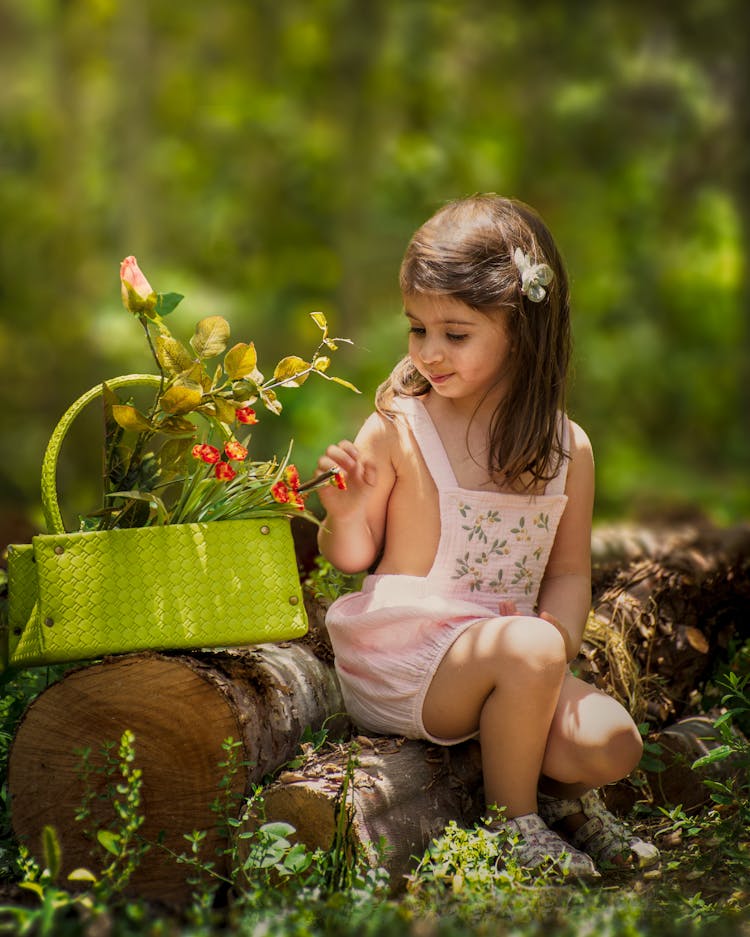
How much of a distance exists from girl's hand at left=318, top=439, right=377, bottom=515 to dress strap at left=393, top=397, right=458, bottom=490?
135 millimetres

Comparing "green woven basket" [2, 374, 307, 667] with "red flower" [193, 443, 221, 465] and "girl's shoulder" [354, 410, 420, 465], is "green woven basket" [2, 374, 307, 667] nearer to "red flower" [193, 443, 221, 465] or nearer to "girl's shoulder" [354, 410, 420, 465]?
"red flower" [193, 443, 221, 465]

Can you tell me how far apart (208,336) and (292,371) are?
0.74 feet

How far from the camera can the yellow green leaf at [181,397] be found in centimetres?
235

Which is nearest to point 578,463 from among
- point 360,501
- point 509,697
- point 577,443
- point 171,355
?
point 577,443

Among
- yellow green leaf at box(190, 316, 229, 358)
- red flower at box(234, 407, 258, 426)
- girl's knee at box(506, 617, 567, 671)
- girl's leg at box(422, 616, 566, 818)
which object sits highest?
yellow green leaf at box(190, 316, 229, 358)

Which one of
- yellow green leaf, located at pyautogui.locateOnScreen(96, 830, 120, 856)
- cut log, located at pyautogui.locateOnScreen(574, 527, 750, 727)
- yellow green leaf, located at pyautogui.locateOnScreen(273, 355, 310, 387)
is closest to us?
yellow green leaf, located at pyautogui.locateOnScreen(96, 830, 120, 856)

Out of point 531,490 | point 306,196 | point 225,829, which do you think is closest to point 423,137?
point 306,196

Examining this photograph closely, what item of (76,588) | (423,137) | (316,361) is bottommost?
(76,588)

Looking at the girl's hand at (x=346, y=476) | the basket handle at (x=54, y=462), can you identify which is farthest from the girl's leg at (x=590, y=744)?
the basket handle at (x=54, y=462)

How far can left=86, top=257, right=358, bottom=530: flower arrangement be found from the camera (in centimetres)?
236

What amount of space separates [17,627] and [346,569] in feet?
2.35

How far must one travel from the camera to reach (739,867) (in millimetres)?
2426

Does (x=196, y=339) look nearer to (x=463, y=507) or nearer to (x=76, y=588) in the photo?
(x=76, y=588)

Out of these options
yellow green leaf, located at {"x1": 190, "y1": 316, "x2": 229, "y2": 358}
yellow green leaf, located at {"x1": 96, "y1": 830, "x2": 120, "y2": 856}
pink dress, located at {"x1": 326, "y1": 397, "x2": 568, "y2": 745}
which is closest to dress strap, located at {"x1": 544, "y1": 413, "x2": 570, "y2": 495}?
pink dress, located at {"x1": 326, "y1": 397, "x2": 568, "y2": 745}
